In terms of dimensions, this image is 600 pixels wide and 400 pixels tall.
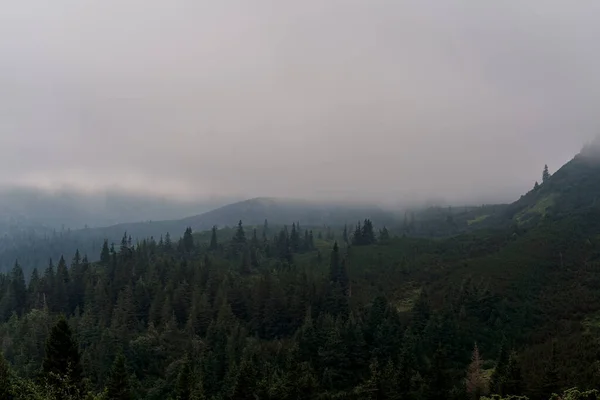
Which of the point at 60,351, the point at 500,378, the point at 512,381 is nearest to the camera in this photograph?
the point at 60,351

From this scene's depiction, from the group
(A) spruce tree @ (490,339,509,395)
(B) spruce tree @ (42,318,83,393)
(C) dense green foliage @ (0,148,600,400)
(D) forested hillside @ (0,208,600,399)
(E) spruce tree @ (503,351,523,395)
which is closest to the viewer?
(B) spruce tree @ (42,318,83,393)

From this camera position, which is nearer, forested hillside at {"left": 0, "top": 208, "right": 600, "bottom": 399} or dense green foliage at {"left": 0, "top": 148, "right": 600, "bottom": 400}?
dense green foliage at {"left": 0, "top": 148, "right": 600, "bottom": 400}

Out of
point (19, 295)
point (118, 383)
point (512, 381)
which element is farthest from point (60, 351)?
point (19, 295)

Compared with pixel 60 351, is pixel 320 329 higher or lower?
lower

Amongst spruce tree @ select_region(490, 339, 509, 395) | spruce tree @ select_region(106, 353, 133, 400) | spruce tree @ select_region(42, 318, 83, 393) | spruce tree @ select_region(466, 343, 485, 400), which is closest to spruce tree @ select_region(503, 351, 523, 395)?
spruce tree @ select_region(490, 339, 509, 395)

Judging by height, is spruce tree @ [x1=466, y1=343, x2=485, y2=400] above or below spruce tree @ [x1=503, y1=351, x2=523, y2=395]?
below

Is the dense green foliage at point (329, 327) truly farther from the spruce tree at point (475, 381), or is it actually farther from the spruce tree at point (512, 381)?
the spruce tree at point (475, 381)

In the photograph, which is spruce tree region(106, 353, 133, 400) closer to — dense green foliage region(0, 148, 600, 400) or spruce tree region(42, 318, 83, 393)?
dense green foliage region(0, 148, 600, 400)

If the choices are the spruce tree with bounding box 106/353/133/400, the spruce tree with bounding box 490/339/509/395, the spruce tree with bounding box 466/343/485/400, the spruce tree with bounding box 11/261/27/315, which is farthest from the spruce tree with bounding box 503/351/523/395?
the spruce tree with bounding box 11/261/27/315

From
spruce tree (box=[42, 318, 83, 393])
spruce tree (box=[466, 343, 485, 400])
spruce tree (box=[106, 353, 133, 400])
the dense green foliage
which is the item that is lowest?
spruce tree (box=[466, 343, 485, 400])

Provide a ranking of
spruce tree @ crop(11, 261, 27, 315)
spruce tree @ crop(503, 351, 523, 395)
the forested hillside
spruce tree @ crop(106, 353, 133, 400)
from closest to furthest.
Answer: spruce tree @ crop(106, 353, 133, 400)
spruce tree @ crop(503, 351, 523, 395)
the forested hillside
spruce tree @ crop(11, 261, 27, 315)

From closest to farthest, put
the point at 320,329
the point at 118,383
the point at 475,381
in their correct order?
the point at 118,383
the point at 475,381
the point at 320,329

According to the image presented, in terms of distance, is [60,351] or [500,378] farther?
[500,378]

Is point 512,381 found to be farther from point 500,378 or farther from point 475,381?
point 475,381
